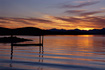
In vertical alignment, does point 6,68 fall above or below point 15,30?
below

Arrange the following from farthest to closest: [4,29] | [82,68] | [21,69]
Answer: [4,29]
[82,68]
[21,69]

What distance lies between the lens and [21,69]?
11.0m

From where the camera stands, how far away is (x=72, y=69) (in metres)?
11.4

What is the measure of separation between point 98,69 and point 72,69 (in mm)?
2118

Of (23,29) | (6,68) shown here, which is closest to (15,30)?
(23,29)

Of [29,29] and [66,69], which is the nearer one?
[66,69]

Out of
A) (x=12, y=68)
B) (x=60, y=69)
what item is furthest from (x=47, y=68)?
(x=12, y=68)

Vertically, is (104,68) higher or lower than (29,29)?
lower

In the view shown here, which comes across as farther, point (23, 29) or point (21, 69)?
point (23, 29)

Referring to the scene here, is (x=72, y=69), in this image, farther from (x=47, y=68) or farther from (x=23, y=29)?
(x=23, y=29)

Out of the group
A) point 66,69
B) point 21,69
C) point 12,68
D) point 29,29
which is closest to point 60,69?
point 66,69

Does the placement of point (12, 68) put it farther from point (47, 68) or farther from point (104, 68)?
point (104, 68)

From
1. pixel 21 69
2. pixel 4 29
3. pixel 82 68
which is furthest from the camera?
pixel 4 29

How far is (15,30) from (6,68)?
60.0ft
